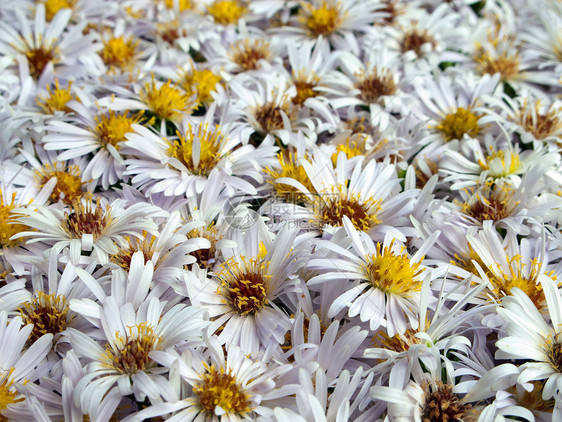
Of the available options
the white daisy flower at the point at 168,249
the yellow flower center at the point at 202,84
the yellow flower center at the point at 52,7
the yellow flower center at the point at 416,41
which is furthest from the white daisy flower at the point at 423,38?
the yellow flower center at the point at 52,7

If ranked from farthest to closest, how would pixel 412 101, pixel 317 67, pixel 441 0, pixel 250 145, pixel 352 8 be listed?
pixel 441 0
pixel 352 8
pixel 317 67
pixel 412 101
pixel 250 145

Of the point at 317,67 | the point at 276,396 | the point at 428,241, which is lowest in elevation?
the point at 276,396

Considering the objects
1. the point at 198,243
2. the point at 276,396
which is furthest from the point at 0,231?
the point at 276,396

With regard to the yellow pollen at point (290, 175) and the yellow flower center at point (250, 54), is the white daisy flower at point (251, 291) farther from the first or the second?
the yellow flower center at point (250, 54)

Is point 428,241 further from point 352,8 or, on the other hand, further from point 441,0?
point 441,0

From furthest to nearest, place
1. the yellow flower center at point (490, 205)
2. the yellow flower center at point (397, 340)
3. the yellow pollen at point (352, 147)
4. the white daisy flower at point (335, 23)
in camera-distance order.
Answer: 1. the white daisy flower at point (335, 23)
2. the yellow pollen at point (352, 147)
3. the yellow flower center at point (490, 205)
4. the yellow flower center at point (397, 340)

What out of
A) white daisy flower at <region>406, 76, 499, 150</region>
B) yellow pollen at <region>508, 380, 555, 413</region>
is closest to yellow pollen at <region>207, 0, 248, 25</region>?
white daisy flower at <region>406, 76, 499, 150</region>
